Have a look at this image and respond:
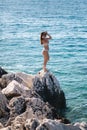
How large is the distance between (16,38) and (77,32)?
11.1 metres

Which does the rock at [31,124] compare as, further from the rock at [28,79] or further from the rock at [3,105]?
the rock at [28,79]

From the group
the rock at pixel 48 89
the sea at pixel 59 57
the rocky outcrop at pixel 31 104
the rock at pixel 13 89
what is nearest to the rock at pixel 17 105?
the rocky outcrop at pixel 31 104

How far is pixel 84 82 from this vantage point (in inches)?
1173

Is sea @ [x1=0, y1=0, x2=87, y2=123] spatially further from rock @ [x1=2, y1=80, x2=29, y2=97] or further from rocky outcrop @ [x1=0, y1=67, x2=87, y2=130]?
rock @ [x1=2, y1=80, x2=29, y2=97]

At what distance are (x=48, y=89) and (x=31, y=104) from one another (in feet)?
14.2

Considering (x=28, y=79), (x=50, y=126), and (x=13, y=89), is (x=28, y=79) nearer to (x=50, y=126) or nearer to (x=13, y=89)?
(x=13, y=89)

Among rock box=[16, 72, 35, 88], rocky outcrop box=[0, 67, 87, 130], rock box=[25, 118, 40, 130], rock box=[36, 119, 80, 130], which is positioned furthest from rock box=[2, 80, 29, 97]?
rock box=[36, 119, 80, 130]

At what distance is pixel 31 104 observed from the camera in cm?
1992

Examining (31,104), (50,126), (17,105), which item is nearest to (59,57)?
(31,104)

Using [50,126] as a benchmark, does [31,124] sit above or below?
above

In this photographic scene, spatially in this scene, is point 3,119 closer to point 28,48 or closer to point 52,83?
point 52,83

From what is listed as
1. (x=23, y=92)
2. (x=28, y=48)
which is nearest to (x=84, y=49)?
(x=28, y=48)

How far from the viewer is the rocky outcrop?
664 inches

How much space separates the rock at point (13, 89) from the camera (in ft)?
69.1
